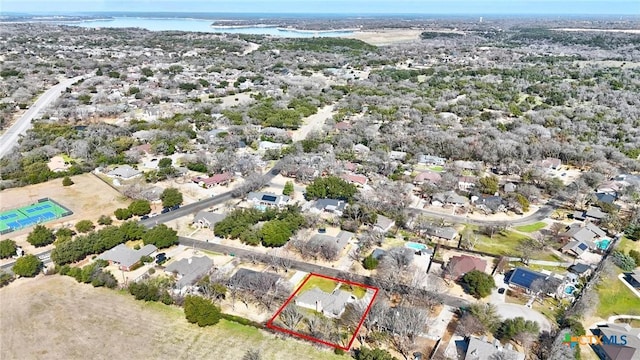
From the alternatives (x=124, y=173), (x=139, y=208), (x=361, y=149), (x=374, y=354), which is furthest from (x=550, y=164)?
(x=124, y=173)

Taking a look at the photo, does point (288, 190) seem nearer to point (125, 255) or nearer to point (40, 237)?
point (125, 255)

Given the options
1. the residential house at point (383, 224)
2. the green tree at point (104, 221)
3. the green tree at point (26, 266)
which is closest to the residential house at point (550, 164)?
the residential house at point (383, 224)

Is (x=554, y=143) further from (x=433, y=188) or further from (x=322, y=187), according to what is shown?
(x=322, y=187)

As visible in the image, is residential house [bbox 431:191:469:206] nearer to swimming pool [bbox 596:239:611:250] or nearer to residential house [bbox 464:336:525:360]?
swimming pool [bbox 596:239:611:250]

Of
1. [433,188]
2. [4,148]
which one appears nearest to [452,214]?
[433,188]

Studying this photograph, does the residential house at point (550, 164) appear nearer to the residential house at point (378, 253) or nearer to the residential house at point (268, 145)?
the residential house at point (378, 253)

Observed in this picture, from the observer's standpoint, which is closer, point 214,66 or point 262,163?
point 262,163

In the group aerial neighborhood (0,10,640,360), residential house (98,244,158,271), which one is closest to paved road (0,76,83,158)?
aerial neighborhood (0,10,640,360)
